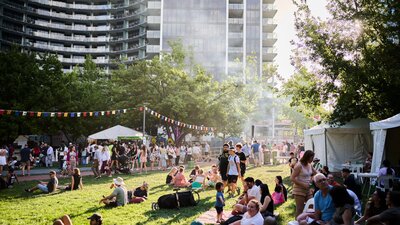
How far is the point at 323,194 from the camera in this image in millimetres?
5762

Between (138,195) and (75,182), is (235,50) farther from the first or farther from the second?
(138,195)

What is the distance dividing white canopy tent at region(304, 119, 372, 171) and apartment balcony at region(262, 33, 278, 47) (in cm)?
5971

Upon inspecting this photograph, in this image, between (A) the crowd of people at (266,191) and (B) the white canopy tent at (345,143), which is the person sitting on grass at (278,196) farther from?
(B) the white canopy tent at (345,143)

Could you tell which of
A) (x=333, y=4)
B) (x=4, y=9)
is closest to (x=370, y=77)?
(x=333, y=4)

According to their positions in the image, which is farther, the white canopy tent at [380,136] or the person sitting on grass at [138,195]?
the white canopy tent at [380,136]

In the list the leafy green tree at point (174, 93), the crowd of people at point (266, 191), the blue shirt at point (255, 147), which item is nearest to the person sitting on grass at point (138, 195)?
the crowd of people at point (266, 191)

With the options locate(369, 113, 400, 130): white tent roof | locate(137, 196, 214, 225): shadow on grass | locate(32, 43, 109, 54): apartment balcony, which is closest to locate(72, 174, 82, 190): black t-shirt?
locate(137, 196, 214, 225): shadow on grass

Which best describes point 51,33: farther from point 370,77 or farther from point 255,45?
point 370,77

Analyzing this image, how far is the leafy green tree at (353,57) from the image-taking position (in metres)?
14.8

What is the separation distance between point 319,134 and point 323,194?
1453 centimetres

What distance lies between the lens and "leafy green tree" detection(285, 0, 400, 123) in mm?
14781

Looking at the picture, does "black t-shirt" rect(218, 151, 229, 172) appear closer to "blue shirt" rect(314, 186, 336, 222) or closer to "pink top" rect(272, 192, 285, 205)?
"pink top" rect(272, 192, 285, 205)

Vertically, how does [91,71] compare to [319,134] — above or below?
above

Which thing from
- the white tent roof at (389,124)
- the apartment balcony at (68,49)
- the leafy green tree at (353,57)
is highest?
the apartment balcony at (68,49)
